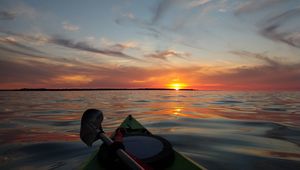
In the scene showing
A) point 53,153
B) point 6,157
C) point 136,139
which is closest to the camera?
point 136,139

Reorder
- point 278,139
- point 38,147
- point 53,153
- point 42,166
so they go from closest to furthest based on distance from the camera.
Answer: point 42,166, point 53,153, point 38,147, point 278,139

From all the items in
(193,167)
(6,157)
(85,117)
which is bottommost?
(6,157)

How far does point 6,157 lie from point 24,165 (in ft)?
2.98

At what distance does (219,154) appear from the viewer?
5164 millimetres

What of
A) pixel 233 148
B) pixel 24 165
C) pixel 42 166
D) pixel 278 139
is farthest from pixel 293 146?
pixel 24 165

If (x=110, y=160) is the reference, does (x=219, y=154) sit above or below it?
below

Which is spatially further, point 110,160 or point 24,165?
point 24,165

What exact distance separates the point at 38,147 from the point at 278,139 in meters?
7.72

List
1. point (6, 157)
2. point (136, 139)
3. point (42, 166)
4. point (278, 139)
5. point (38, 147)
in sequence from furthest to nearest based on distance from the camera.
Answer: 1. point (278, 139)
2. point (38, 147)
3. point (6, 157)
4. point (42, 166)
5. point (136, 139)

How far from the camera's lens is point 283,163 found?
4.54 metres

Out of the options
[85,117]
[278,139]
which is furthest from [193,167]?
[278,139]

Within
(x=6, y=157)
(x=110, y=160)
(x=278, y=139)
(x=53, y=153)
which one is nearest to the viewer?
(x=110, y=160)

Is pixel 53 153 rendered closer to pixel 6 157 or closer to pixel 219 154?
pixel 6 157

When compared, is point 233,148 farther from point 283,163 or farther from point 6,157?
point 6,157
